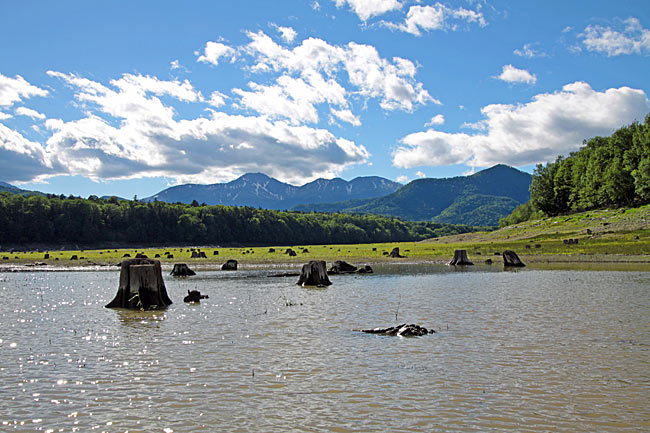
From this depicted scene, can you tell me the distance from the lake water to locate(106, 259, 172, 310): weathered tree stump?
1434 mm

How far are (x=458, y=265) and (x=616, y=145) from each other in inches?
3543

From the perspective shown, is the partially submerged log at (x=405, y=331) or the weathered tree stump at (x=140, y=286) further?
the weathered tree stump at (x=140, y=286)

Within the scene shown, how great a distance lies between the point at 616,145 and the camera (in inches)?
5064

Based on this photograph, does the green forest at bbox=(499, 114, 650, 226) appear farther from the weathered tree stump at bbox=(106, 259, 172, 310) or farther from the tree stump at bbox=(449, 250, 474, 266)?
the weathered tree stump at bbox=(106, 259, 172, 310)

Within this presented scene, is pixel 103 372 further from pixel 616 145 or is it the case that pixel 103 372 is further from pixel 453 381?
pixel 616 145

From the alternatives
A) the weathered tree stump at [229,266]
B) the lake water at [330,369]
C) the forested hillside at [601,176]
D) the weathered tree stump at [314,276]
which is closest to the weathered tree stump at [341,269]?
the weathered tree stump at [314,276]

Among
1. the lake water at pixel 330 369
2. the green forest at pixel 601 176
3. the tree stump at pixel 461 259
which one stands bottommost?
the lake water at pixel 330 369

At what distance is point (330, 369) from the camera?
13797mm

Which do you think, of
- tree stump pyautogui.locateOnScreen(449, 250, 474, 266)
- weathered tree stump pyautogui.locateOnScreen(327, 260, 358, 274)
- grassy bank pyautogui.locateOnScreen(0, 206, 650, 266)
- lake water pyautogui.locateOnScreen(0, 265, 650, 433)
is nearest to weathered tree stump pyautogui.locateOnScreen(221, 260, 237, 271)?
grassy bank pyautogui.locateOnScreen(0, 206, 650, 266)

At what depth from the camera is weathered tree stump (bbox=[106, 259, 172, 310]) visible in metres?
28.0

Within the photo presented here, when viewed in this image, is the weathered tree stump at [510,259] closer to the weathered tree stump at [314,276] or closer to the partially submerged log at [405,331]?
the weathered tree stump at [314,276]

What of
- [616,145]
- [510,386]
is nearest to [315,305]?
[510,386]

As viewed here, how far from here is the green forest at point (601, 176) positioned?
11068 centimetres

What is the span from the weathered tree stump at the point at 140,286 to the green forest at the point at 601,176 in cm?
10477
